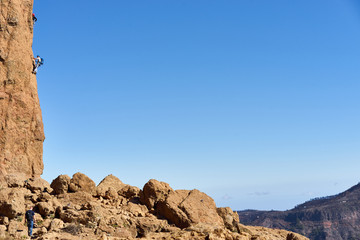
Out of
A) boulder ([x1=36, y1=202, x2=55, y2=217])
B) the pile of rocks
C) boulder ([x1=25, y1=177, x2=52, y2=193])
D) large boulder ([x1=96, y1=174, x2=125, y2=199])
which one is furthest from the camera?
large boulder ([x1=96, y1=174, x2=125, y2=199])

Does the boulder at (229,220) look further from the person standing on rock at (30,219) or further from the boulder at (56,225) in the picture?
the person standing on rock at (30,219)

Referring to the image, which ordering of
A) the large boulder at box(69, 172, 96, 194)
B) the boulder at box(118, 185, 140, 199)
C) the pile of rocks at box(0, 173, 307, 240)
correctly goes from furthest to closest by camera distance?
the boulder at box(118, 185, 140, 199), the large boulder at box(69, 172, 96, 194), the pile of rocks at box(0, 173, 307, 240)

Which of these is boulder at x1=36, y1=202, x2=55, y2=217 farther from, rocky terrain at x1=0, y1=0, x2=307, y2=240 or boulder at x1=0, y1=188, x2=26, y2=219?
boulder at x1=0, y1=188, x2=26, y2=219

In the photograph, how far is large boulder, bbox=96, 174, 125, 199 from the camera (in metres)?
24.5

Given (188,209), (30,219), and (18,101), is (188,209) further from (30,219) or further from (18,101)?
(18,101)

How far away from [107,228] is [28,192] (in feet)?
19.7

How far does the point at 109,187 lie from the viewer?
995 inches

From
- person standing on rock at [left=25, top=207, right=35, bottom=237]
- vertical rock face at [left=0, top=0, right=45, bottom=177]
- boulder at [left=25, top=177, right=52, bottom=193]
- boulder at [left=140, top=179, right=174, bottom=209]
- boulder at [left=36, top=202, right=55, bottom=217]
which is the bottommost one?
person standing on rock at [left=25, top=207, right=35, bottom=237]

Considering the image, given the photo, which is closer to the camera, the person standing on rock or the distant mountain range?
the person standing on rock

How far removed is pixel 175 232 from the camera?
800 inches

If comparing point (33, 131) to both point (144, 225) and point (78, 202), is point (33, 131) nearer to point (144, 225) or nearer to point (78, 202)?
point (78, 202)

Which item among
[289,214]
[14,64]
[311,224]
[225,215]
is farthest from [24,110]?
[289,214]

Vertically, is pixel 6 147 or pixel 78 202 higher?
pixel 6 147

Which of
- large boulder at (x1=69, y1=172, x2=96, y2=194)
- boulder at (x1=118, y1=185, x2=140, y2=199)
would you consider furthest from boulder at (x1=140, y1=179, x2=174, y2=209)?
large boulder at (x1=69, y1=172, x2=96, y2=194)
